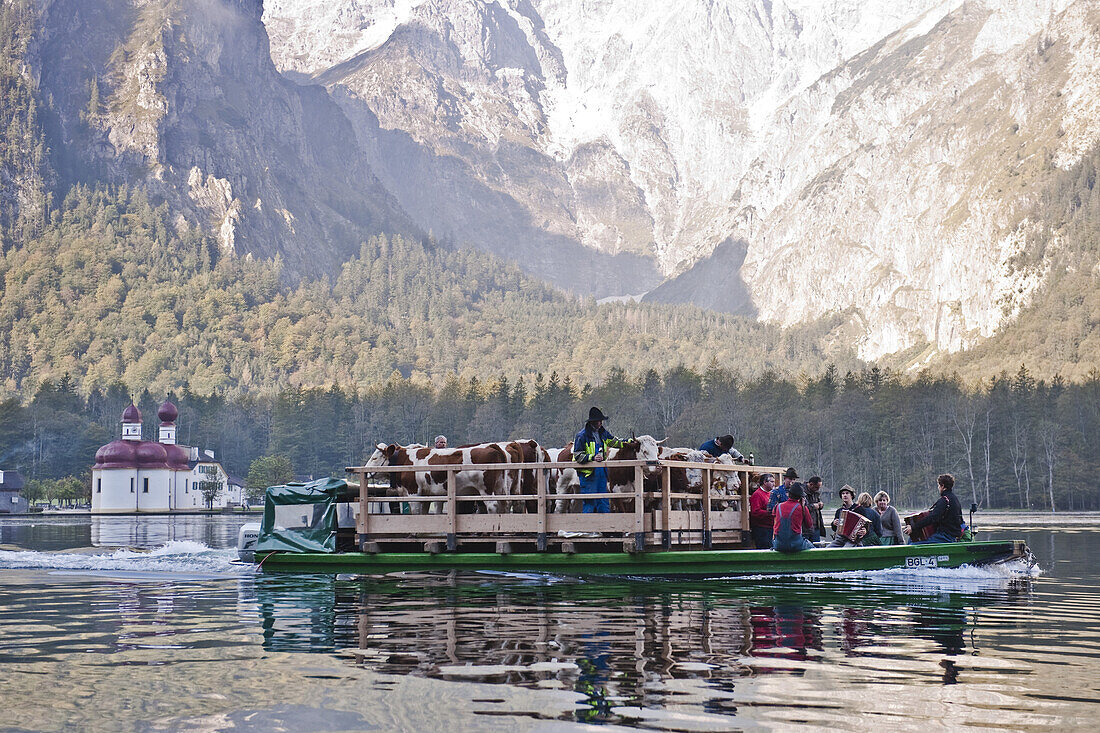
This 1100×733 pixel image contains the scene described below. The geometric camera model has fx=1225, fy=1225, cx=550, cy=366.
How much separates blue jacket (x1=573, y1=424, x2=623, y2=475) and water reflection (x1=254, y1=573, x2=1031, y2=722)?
269 cm

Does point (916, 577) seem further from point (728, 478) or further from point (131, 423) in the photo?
point (131, 423)

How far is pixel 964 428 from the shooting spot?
151125mm

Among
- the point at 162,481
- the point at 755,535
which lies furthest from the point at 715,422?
the point at 755,535

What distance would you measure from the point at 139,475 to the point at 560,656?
491 feet

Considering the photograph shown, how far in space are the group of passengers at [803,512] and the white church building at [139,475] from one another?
13276cm

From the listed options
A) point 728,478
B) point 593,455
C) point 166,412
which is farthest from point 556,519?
point 166,412

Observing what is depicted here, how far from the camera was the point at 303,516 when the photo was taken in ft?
101

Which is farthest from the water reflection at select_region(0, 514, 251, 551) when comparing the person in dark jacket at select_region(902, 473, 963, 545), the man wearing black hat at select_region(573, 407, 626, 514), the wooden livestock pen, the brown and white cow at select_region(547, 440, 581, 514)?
the person in dark jacket at select_region(902, 473, 963, 545)

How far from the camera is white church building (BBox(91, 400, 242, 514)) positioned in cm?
15338

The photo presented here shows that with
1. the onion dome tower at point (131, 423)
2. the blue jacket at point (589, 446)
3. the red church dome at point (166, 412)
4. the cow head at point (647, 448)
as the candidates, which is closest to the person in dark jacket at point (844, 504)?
the cow head at point (647, 448)

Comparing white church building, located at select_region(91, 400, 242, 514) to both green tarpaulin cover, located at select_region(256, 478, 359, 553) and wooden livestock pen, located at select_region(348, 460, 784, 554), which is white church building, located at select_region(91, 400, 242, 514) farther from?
wooden livestock pen, located at select_region(348, 460, 784, 554)

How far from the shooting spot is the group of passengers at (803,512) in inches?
1035

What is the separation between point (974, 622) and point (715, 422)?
485ft

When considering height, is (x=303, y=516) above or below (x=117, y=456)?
below
